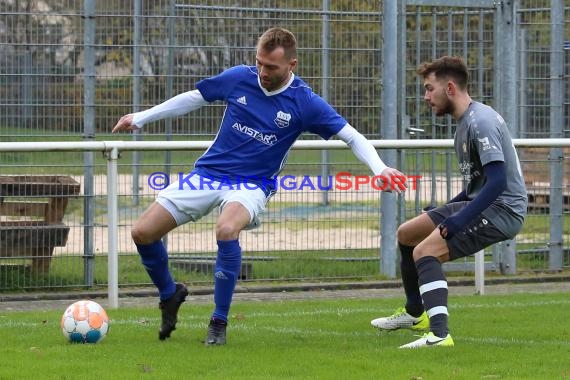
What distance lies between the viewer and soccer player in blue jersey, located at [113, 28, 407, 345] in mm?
7836

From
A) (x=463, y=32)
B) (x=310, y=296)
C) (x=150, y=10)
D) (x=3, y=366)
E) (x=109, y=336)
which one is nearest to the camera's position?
(x=3, y=366)

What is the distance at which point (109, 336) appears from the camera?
809cm

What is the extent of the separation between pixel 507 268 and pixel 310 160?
237 centimetres

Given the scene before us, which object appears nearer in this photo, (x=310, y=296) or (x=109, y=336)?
(x=109, y=336)

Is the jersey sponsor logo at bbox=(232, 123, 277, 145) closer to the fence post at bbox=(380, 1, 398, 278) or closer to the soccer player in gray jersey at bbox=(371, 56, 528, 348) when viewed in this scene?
the soccer player in gray jersey at bbox=(371, 56, 528, 348)

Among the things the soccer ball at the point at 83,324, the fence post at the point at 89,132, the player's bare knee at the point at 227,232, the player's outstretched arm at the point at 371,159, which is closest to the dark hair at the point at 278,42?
the player's outstretched arm at the point at 371,159

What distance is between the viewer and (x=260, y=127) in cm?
798

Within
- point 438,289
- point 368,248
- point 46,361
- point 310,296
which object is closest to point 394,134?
point 368,248

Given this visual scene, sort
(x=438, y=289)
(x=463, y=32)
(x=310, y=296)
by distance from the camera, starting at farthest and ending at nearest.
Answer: (x=463, y=32), (x=310, y=296), (x=438, y=289)

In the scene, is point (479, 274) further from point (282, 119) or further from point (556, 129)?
point (282, 119)

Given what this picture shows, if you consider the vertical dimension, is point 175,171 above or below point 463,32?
below

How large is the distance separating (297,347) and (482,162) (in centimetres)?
160

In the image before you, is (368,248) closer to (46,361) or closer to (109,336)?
(109,336)

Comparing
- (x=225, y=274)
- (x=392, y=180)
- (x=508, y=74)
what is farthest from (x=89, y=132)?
(x=392, y=180)
